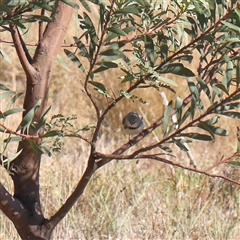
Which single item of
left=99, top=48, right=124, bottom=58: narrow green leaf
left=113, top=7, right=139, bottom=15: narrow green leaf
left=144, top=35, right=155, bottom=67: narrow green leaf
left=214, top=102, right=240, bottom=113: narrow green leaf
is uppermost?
left=113, top=7, right=139, bottom=15: narrow green leaf

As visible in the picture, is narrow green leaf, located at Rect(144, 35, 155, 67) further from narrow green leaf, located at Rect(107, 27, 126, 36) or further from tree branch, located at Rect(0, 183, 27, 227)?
tree branch, located at Rect(0, 183, 27, 227)

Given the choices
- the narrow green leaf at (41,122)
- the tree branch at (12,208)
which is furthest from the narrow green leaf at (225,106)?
the tree branch at (12,208)

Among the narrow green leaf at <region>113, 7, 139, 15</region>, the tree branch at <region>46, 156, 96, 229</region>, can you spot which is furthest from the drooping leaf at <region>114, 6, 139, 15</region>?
the tree branch at <region>46, 156, 96, 229</region>

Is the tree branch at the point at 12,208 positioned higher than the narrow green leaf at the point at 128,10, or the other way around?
the narrow green leaf at the point at 128,10

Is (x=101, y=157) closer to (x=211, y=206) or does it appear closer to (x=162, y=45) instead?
(x=162, y=45)

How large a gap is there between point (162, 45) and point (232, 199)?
155 centimetres

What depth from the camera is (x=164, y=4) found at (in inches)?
45.8

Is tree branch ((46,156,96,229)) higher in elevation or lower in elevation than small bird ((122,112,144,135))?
lower

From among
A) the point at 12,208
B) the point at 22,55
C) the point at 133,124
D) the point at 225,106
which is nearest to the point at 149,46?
the point at 225,106

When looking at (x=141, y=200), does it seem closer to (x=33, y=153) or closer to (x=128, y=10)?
(x=33, y=153)

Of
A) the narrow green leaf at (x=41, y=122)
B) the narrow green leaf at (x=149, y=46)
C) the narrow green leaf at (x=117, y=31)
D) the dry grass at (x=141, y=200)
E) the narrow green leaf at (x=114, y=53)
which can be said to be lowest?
the dry grass at (x=141, y=200)

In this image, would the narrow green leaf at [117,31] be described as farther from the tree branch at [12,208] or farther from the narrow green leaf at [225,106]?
the tree branch at [12,208]

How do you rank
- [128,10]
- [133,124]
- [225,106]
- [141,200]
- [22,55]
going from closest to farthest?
[128,10], [225,106], [22,55], [133,124], [141,200]

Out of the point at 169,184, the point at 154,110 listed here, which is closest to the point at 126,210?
the point at 169,184
